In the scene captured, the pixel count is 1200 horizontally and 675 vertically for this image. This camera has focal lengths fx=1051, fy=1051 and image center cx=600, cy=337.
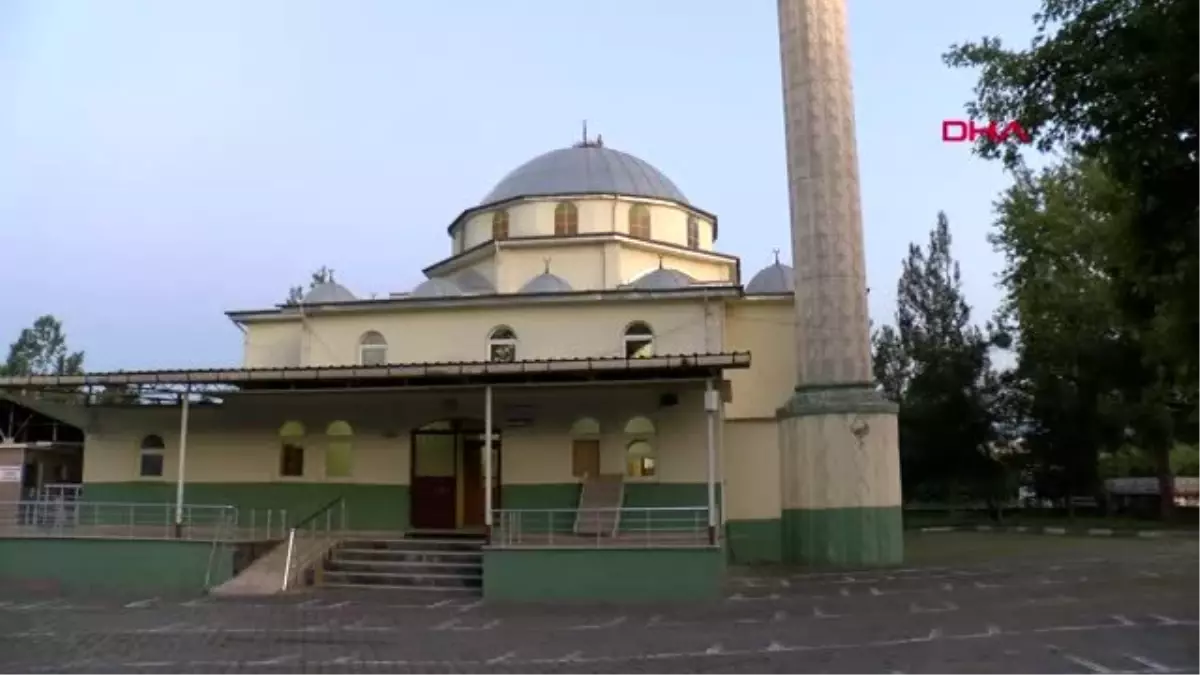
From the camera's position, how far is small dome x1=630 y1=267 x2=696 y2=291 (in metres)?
24.2

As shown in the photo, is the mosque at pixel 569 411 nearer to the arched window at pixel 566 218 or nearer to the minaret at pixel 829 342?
the minaret at pixel 829 342

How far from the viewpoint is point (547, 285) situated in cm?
2436

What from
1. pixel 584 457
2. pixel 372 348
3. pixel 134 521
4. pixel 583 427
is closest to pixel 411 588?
pixel 584 457

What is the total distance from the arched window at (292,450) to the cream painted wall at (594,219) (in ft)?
26.6

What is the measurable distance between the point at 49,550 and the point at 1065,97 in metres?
17.9

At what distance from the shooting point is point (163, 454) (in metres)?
22.9

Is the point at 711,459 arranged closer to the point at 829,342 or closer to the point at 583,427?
the point at 583,427

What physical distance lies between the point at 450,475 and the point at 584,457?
2.89 metres

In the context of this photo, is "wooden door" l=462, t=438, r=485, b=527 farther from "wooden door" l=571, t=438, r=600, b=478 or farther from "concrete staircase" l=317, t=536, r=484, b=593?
"concrete staircase" l=317, t=536, r=484, b=593

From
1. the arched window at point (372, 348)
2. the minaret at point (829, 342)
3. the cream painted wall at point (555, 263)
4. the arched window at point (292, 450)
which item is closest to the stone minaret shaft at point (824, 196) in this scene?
the minaret at point (829, 342)

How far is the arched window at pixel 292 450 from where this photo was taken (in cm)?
2250

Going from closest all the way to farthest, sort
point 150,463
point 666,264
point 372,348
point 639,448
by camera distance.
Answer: point 639,448
point 150,463
point 372,348
point 666,264

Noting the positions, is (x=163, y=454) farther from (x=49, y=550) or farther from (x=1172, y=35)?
(x=1172, y=35)

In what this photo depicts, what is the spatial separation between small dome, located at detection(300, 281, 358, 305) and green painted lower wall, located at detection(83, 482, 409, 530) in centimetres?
453
